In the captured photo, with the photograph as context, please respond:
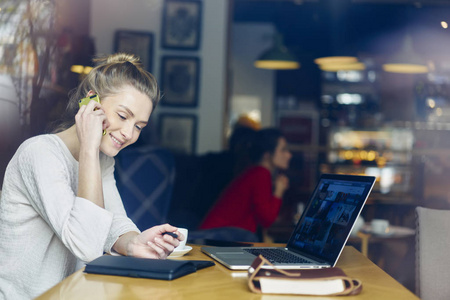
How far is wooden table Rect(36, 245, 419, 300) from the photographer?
108cm

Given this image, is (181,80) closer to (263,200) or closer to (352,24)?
(263,200)

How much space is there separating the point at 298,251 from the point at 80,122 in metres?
0.71

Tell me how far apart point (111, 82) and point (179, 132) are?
11.8 feet

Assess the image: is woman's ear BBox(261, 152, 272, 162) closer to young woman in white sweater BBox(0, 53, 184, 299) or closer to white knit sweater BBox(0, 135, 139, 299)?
young woman in white sweater BBox(0, 53, 184, 299)

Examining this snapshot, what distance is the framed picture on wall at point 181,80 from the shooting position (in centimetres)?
535

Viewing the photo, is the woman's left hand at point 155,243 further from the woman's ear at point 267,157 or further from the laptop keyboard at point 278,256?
the woman's ear at point 267,157

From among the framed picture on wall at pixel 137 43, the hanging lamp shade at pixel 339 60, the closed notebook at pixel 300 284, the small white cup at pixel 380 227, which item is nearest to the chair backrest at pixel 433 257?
the closed notebook at pixel 300 284

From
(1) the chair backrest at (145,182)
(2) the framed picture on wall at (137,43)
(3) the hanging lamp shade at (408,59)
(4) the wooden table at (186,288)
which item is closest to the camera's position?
(4) the wooden table at (186,288)

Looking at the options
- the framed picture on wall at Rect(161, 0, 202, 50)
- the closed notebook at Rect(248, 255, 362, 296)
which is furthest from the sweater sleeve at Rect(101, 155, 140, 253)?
the framed picture on wall at Rect(161, 0, 202, 50)

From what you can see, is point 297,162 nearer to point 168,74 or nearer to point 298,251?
point 168,74

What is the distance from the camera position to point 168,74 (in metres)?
5.35

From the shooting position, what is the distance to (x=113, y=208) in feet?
5.96

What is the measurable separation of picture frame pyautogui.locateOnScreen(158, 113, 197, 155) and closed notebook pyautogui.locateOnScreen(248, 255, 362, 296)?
4.23 m

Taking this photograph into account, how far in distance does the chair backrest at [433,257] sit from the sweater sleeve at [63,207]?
0.98m
